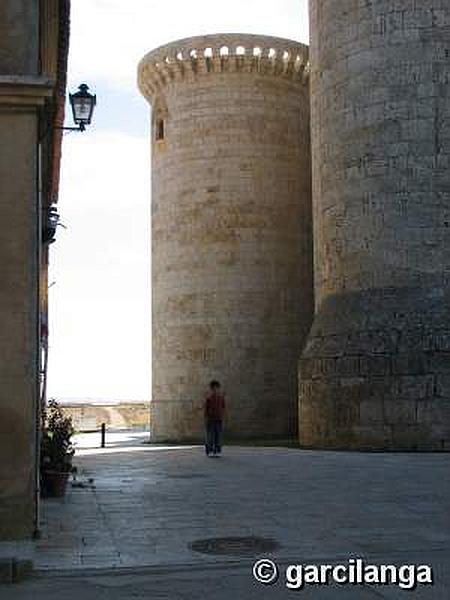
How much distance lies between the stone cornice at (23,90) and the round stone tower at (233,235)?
18.8m

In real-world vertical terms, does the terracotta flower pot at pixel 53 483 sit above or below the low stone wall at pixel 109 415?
below

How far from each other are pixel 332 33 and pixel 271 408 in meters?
10.8

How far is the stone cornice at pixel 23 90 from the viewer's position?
716cm

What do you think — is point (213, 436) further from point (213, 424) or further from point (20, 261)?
point (20, 261)

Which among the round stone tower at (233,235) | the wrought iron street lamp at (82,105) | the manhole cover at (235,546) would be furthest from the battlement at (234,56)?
the manhole cover at (235,546)

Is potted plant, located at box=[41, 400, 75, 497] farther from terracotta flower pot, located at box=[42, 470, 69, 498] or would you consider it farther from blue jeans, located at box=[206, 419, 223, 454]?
blue jeans, located at box=[206, 419, 223, 454]

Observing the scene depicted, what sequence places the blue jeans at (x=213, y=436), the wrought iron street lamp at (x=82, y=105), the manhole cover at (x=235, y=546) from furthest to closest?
1. the blue jeans at (x=213, y=436)
2. the wrought iron street lamp at (x=82, y=105)
3. the manhole cover at (x=235, y=546)

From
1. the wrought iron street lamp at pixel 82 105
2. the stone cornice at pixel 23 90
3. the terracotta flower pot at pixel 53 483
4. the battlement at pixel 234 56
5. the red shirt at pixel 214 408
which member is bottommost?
the terracotta flower pot at pixel 53 483

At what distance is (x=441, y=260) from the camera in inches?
677

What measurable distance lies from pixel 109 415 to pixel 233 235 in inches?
526

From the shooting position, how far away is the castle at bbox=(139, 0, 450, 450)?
17.1 m

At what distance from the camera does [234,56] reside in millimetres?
26484

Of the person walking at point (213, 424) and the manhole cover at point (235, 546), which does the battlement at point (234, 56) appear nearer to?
the person walking at point (213, 424)

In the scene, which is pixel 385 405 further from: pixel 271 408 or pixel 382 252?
pixel 271 408
